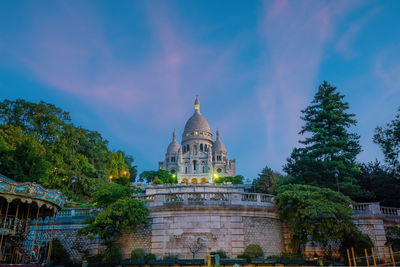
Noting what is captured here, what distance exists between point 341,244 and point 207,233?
31.9 feet

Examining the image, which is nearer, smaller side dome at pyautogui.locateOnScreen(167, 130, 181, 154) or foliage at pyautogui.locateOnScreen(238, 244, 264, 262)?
foliage at pyautogui.locateOnScreen(238, 244, 264, 262)

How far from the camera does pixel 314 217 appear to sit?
2141 cm

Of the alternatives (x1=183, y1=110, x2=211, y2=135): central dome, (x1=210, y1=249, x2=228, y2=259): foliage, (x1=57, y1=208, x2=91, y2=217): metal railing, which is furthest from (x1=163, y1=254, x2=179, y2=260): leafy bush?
(x1=183, y1=110, x2=211, y2=135): central dome

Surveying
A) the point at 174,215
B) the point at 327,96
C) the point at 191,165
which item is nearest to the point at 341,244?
the point at 174,215

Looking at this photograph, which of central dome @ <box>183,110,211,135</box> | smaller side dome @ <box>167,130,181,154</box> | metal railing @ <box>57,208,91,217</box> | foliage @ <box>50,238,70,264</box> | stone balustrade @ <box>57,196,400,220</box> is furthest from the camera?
smaller side dome @ <box>167,130,181,154</box>

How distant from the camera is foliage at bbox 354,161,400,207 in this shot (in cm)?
3312

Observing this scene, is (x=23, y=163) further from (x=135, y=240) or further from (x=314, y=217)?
(x=314, y=217)

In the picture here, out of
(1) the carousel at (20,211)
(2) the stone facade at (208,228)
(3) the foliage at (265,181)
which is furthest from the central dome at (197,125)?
(1) the carousel at (20,211)

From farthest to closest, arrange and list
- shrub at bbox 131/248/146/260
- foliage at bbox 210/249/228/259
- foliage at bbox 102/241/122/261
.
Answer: foliage at bbox 102/241/122/261, shrub at bbox 131/248/146/260, foliage at bbox 210/249/228/259

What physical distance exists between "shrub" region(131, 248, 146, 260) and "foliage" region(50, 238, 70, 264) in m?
5.46

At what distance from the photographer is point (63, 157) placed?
46500mm

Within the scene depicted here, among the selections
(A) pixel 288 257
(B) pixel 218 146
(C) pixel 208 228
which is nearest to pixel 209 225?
(C) pixel 208 228

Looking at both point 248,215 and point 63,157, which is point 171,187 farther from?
point 248,215

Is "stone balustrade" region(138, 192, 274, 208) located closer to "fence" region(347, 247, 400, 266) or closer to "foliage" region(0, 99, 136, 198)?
"fence" region(347, 247, 400, 266)
